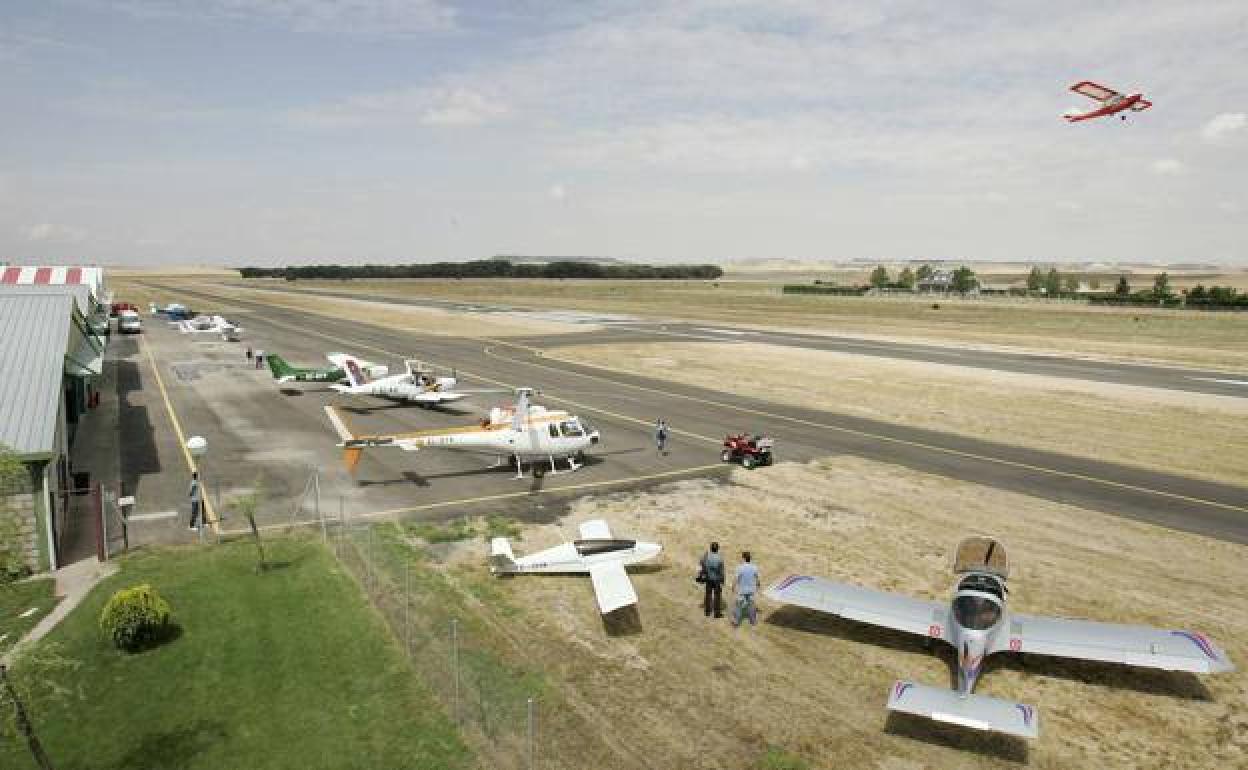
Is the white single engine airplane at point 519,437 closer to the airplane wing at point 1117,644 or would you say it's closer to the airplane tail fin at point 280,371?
the airplane wing at point 1117,644

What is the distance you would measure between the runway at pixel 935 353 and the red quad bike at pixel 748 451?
131ft

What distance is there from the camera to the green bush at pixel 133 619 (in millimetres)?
17078

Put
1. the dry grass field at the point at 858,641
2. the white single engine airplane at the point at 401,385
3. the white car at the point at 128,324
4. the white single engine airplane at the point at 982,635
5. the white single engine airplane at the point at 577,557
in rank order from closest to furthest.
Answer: the white single engine airplane at the point at 982,635
the dry grass field at the point at 858,641
the white single engine airplane at the point at 577,557
the white single engine airplane at the point at 401,385
the white car at the point at 128,324

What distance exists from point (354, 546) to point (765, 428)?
84.9ft

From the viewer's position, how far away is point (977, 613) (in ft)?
52.4

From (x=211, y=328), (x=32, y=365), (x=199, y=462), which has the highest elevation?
(x=32, y=365)

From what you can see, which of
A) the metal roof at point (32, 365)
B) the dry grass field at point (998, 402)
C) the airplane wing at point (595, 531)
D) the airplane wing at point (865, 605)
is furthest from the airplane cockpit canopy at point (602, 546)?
the dry grass field at point (998, 402)

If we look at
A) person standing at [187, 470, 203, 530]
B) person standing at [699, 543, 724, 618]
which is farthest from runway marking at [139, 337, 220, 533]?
person standing at [699, 543, 724, 618]

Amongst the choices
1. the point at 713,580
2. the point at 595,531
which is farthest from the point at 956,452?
the point at 713,580

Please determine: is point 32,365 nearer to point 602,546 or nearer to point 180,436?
point 180,436

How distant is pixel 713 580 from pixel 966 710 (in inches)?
279

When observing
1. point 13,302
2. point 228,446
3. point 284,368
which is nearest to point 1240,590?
point 228,446

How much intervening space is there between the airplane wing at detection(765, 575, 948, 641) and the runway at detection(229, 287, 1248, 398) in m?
51.3

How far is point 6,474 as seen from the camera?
10.4 meters
